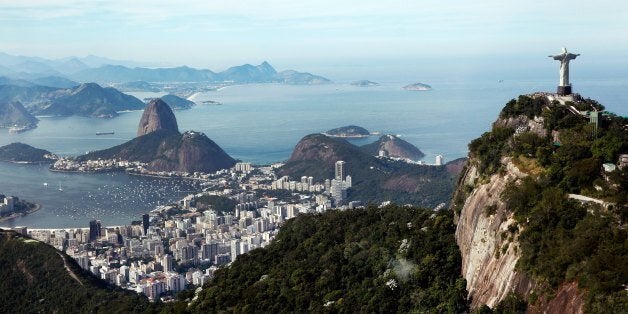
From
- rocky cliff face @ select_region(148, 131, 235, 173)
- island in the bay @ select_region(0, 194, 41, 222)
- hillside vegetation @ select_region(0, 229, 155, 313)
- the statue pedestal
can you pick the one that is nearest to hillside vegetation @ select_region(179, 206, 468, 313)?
the statue pedestal

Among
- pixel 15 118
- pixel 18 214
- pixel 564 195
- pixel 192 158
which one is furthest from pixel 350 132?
pixel 564 195

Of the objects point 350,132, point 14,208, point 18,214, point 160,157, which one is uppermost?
point 350,132

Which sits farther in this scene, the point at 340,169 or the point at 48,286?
the point at 340,169

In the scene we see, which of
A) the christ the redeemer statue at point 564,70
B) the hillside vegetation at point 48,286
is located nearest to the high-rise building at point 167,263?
the hillside vegetation at point 48,286

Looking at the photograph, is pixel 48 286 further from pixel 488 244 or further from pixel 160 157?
→ pixel 160 157

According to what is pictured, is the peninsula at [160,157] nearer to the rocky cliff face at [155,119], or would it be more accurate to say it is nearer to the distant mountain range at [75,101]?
the rocky cliff face at [155,119]

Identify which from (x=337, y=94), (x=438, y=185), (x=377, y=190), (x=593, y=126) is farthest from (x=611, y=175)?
(x=337, y=94)
